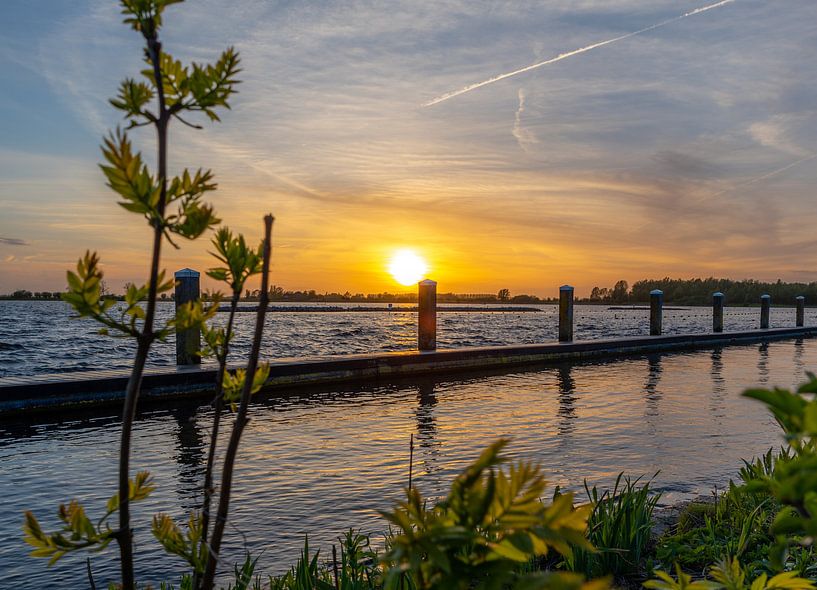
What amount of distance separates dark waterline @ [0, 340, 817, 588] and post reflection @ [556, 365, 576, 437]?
3cm

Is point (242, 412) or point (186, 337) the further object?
point (186, 337)

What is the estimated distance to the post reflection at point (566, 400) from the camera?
9031 millimetres

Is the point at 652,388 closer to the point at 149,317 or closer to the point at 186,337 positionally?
the point at 186,337

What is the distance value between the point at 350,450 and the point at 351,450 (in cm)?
1

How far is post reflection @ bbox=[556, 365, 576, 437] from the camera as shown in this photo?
9031 millimetres

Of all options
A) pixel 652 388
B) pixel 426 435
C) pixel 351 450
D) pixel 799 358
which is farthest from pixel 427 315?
pixel 799 358

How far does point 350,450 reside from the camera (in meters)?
7.69

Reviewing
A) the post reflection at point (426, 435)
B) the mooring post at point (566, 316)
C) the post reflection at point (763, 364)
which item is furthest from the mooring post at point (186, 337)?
the post reflection at point (763, 364)

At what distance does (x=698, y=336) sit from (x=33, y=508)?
2339 centimetres

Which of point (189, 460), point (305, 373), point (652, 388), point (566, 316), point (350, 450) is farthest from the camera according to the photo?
point (566, 316)

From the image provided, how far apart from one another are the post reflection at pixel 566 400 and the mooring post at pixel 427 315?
312 cm

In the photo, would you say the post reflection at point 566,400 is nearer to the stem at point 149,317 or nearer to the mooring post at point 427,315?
the mooring post at point 427,315

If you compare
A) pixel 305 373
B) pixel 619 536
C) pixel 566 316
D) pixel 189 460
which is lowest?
pixel 189 460

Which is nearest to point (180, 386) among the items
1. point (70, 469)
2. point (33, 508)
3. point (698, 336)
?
point (70, 469)
